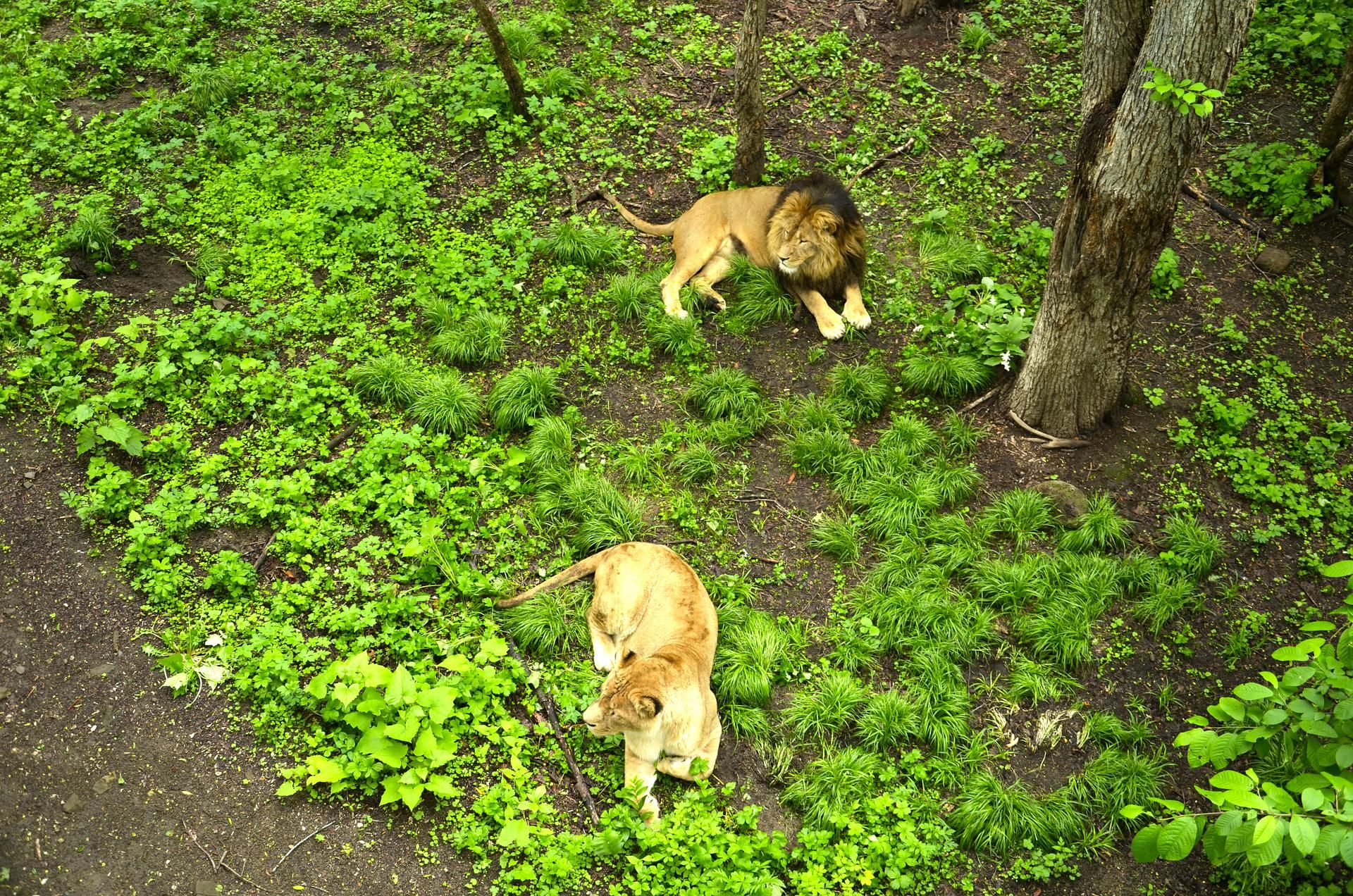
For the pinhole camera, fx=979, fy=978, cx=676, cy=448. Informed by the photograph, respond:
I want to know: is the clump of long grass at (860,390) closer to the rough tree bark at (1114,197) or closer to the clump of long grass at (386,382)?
the rough tree bark at (1114,197)

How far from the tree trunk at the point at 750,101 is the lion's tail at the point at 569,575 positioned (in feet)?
14.5

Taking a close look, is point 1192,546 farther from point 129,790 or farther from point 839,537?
point 129,790

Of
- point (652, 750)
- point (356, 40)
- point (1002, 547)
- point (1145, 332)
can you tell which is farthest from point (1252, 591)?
point (356, 40)

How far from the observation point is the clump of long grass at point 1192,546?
6.39 metres

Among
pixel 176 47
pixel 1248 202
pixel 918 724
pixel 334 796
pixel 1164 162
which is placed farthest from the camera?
pixel 176 47

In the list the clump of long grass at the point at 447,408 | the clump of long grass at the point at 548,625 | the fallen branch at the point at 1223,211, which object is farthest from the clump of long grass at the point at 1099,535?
the clump of long grass at the point at 447,408

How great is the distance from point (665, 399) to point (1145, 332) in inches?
156

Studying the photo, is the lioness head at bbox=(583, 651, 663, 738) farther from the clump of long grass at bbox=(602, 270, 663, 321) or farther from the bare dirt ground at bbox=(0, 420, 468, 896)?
the clump of long grass at bbox=(602, 270, 663, 321)

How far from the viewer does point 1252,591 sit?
250 inches

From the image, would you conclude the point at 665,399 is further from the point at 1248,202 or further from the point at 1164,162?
the point at 1248,202

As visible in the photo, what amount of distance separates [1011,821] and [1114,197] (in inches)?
154

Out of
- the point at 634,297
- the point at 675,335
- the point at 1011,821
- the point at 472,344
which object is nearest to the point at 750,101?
the point at 634,297

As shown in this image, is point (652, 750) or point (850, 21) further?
point (850, 21)

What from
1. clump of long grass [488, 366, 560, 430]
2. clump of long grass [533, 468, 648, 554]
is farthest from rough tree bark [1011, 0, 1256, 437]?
clump of long grass [488, 366, 560, 430]
